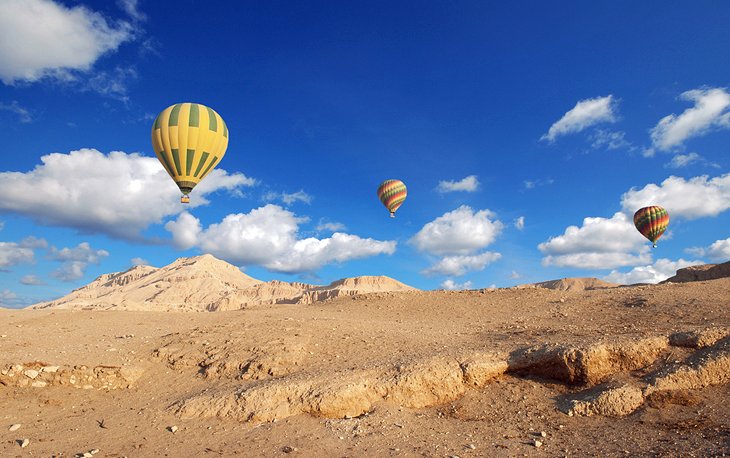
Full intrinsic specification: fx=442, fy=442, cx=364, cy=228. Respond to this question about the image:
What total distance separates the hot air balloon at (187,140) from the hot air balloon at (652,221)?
37.5 metres

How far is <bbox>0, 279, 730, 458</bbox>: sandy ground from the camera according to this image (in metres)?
8.65

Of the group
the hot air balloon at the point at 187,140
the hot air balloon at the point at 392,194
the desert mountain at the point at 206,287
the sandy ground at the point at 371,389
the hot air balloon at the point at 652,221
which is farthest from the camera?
the desert mountain at the point at 206,287

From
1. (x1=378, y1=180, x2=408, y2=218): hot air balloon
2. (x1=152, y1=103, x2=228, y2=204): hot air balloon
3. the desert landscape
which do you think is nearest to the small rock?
the desert landscape

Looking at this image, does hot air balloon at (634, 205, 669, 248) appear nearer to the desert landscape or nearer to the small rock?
the desert landscape

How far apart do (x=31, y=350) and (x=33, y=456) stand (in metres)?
5.89

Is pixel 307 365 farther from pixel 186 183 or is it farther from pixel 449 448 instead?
pixel 186 183

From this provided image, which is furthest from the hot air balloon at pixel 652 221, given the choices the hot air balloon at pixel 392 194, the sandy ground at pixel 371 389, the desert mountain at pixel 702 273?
the sandy ground at pixel 371 389

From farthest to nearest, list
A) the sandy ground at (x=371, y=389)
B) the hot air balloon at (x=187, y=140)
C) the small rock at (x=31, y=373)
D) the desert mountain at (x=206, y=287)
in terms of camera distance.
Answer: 1. the desert mountain at (x=206, y=287)
2. the hot air balloon at (x=187, y=140)
3. the small rock at (x=31, y=373)
4. the sandy ground at (x=371, y=389)

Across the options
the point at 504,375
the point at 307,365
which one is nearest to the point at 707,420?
the point at 504,375

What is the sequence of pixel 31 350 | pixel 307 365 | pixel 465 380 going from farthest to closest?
1. pixel 31 350
2. pixel 307 365
3. pixel 465 380

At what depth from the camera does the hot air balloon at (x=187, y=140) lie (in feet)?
69.7

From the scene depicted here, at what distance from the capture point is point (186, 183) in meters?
22.6

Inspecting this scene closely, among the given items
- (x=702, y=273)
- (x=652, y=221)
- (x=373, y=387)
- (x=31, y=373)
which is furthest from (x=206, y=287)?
(x=373, y=387)

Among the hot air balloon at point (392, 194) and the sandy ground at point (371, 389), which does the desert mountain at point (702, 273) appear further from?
the sandy ground at point (371, 389)
